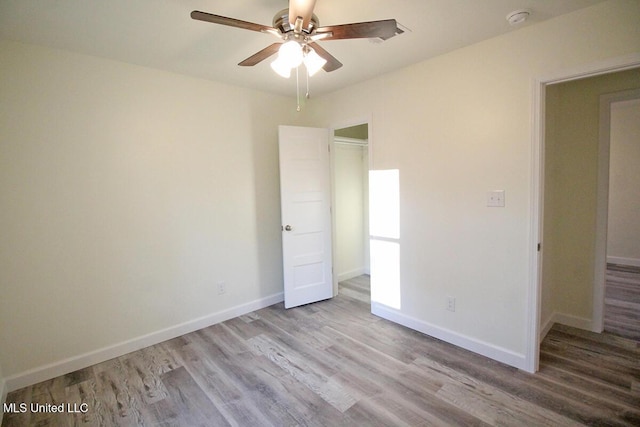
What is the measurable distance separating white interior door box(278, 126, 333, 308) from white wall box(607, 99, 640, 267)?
4672mm

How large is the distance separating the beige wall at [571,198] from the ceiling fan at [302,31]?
2057 mm

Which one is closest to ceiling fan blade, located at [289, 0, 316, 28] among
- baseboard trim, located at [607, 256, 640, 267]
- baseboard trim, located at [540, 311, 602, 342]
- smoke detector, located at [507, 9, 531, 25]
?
smoke detector, located at [507, 9, 531, 25]

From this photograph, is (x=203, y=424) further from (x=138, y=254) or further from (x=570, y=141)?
(x=570, y=141)

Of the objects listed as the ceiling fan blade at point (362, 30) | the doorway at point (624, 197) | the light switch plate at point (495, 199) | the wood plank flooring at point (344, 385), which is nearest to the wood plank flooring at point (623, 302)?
the doorway at point (624, 197)

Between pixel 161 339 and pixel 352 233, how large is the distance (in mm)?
2802

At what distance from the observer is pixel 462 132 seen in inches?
97.1

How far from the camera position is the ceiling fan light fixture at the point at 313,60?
5.66 feet

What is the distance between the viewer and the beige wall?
270cm

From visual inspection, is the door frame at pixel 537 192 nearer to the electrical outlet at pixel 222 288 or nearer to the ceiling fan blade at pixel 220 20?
the ceiling fan blade at pixel 220 20

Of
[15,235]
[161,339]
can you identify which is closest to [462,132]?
[161,339]

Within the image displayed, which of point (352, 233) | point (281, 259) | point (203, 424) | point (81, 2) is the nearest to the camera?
point (81, 2)

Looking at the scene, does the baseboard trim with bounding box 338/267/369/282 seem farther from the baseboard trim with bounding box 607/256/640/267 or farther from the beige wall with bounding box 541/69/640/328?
the baseboard trim with bounding box 607/256/640/267

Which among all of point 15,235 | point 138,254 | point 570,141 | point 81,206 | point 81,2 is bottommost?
point 138,254

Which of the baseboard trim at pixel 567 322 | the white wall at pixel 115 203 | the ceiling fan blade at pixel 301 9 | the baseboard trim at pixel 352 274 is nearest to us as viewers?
the ceiling fan blade at pixel 301 9
